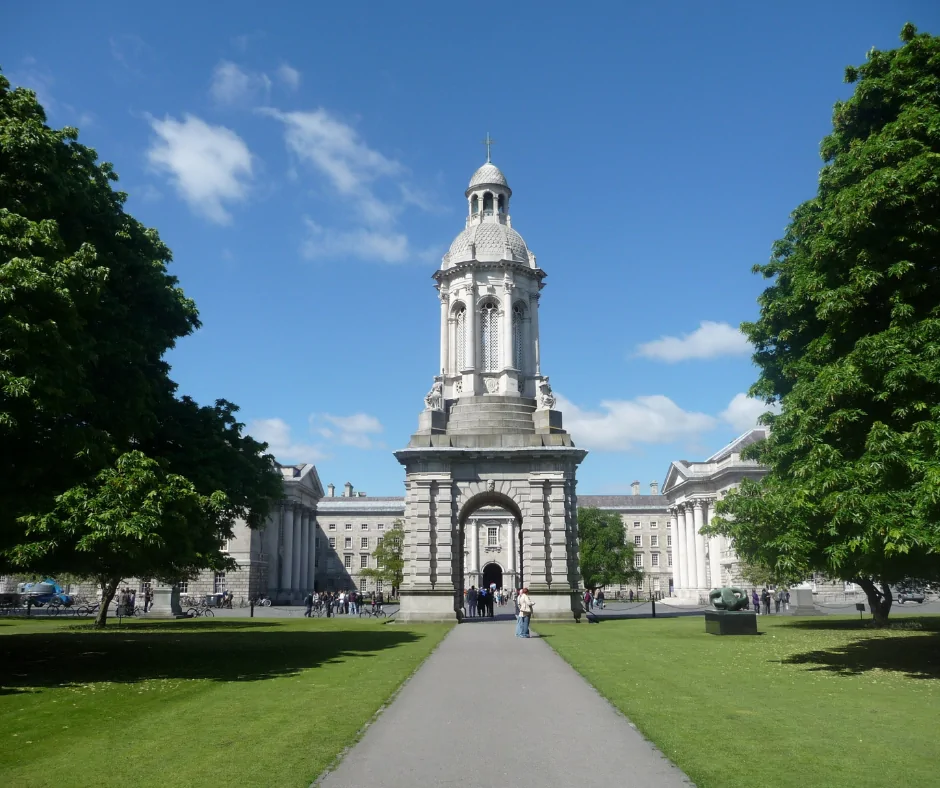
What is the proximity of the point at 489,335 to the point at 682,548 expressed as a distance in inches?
1991

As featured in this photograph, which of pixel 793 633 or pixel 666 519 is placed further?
pixel 666 519

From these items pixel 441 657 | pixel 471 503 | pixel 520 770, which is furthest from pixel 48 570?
pixel 471 503

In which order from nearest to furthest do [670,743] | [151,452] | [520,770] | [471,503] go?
1. [520,770]
2. [670,743]
3. [151,452]
4. [471,503]

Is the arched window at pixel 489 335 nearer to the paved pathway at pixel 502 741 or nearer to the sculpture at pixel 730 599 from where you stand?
the sculpture at pixel 730 599

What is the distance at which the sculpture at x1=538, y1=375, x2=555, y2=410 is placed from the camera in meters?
38.2

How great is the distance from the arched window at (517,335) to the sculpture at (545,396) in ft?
7.78

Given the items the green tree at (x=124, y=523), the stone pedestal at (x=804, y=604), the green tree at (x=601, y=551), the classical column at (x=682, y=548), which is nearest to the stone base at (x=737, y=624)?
the green tree at (x=124, y=523)

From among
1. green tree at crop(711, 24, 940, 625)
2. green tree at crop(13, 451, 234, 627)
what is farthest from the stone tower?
green tree at crop(13, 451, 234, 627)

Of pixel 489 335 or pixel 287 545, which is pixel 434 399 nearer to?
pixel 489 335

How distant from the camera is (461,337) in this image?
41.7 metres

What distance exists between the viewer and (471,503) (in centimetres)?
3688

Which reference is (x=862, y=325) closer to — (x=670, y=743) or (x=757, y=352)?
(x=757, y=352)

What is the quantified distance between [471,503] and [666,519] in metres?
84.5

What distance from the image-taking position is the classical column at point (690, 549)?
7731 centimetres
